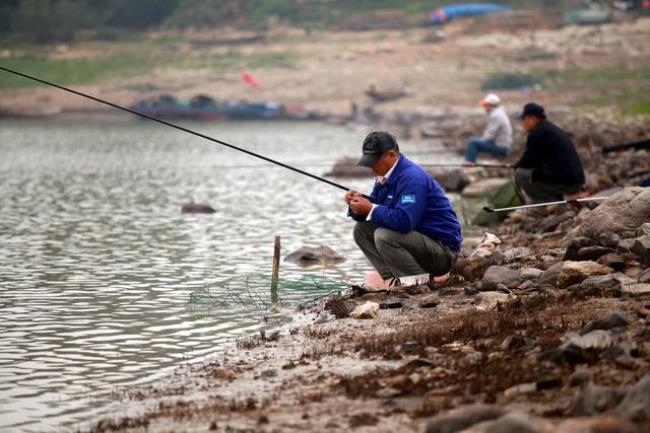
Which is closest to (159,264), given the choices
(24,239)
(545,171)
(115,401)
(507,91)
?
(24,239)

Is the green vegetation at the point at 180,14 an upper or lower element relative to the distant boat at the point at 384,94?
upper

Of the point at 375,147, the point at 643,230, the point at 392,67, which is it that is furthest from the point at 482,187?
the point at 392,67

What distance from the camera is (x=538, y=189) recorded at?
49.1ft

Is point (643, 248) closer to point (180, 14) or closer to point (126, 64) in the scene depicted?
point (126, 64)

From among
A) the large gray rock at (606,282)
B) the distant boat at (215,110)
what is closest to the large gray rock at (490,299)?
the large gray rock at (606,282)

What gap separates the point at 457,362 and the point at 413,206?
2.76m

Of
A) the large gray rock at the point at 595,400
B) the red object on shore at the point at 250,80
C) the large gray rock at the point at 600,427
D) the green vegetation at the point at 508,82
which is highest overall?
the red object on shore at the point at 250,80

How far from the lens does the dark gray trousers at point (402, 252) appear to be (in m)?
10.0

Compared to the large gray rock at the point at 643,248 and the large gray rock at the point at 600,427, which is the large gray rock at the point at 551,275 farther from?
the large gray rock at the point at 600,427

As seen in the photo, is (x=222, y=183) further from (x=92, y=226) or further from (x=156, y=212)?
(x=92, y=226)

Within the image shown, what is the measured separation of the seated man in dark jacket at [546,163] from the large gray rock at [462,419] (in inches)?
357

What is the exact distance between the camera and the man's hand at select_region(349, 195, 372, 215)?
9875mm

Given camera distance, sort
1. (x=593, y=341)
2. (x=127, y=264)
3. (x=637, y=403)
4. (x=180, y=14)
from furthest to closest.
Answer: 1. (x=180, y=14)
2. (x=127, y=264)
3. (x=593, y=341)
4. (x=637, y=403)

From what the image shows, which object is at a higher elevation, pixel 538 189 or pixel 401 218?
pixel 401 218
